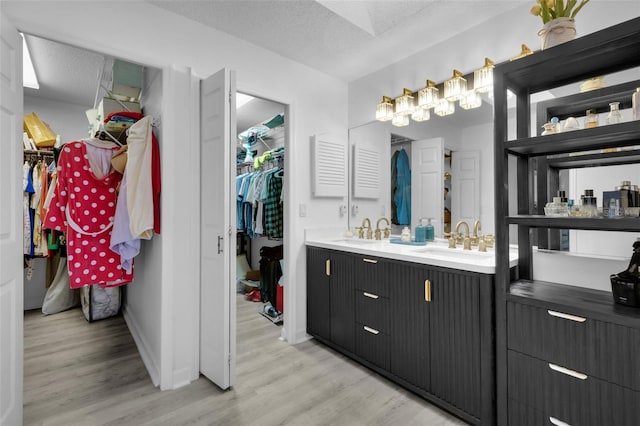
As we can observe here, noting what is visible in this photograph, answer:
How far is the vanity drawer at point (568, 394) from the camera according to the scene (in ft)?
4.00

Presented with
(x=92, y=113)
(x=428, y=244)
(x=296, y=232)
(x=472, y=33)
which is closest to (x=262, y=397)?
(x=296, y=232)

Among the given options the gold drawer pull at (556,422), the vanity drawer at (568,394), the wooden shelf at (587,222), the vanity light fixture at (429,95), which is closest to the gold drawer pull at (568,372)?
the vanity drawer at (568,394)

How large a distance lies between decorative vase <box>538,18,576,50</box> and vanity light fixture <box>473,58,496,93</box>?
612 millimetres

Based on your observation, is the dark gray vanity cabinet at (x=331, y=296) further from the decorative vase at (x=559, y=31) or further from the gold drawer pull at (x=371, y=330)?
the decorative vase at (x=559, y=31)

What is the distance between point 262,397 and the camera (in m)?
1.99

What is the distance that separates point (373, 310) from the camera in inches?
88.5

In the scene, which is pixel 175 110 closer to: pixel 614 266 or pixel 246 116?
pixel 246 116

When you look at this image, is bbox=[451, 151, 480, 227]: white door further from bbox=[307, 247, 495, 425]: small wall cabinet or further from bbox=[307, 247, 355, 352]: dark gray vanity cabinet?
bbox=[307, 247, 355, 352]: dark gray vanity cabinet

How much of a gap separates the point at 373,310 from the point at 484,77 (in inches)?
70.4

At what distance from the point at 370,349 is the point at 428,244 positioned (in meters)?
0.94

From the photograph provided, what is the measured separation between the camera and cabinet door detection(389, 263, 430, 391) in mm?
1913

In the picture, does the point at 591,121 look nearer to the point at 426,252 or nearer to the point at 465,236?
the point at 465,236

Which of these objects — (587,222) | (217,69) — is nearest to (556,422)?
(587,222)

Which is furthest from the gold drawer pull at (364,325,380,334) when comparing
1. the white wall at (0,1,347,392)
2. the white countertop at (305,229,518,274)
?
the white wall at (0,1,347,392)
